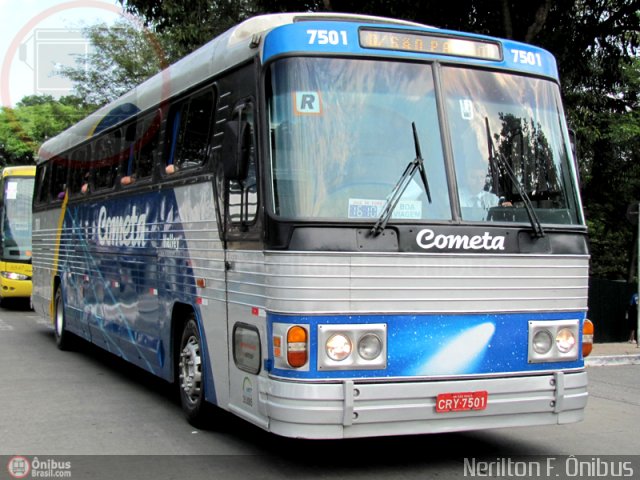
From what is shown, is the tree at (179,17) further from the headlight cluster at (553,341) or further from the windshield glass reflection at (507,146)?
the headlight cluster at (553,341)

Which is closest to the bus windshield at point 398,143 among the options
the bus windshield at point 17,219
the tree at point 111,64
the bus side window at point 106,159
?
the bus side window at point 106,159

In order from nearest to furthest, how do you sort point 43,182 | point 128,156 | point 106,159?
point 128,156 → point 106,159 → point 43,182

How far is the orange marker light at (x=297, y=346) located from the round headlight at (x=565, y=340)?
2.06 metres

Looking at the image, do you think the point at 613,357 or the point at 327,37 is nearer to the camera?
the point at 327,37

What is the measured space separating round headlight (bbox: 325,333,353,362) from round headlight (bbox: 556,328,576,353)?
1755 mm

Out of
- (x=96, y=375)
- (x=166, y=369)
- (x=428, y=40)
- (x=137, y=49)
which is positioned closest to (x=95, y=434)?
(x=166, y=369)

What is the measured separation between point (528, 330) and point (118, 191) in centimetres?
603

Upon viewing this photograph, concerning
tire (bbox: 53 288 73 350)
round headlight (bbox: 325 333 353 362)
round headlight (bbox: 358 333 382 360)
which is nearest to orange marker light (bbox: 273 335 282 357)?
round headlight (bbox: 325 333 353 362)

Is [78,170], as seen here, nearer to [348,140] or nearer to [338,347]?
[348,140]

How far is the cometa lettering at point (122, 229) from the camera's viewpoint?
30.5 feet

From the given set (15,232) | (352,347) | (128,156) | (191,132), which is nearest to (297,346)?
(352,347)

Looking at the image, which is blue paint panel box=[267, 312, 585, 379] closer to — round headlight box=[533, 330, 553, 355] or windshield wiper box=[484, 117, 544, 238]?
round headlight box=[533, 330, 553, 355]

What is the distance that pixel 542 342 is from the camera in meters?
6.23

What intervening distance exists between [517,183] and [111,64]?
32617mm
